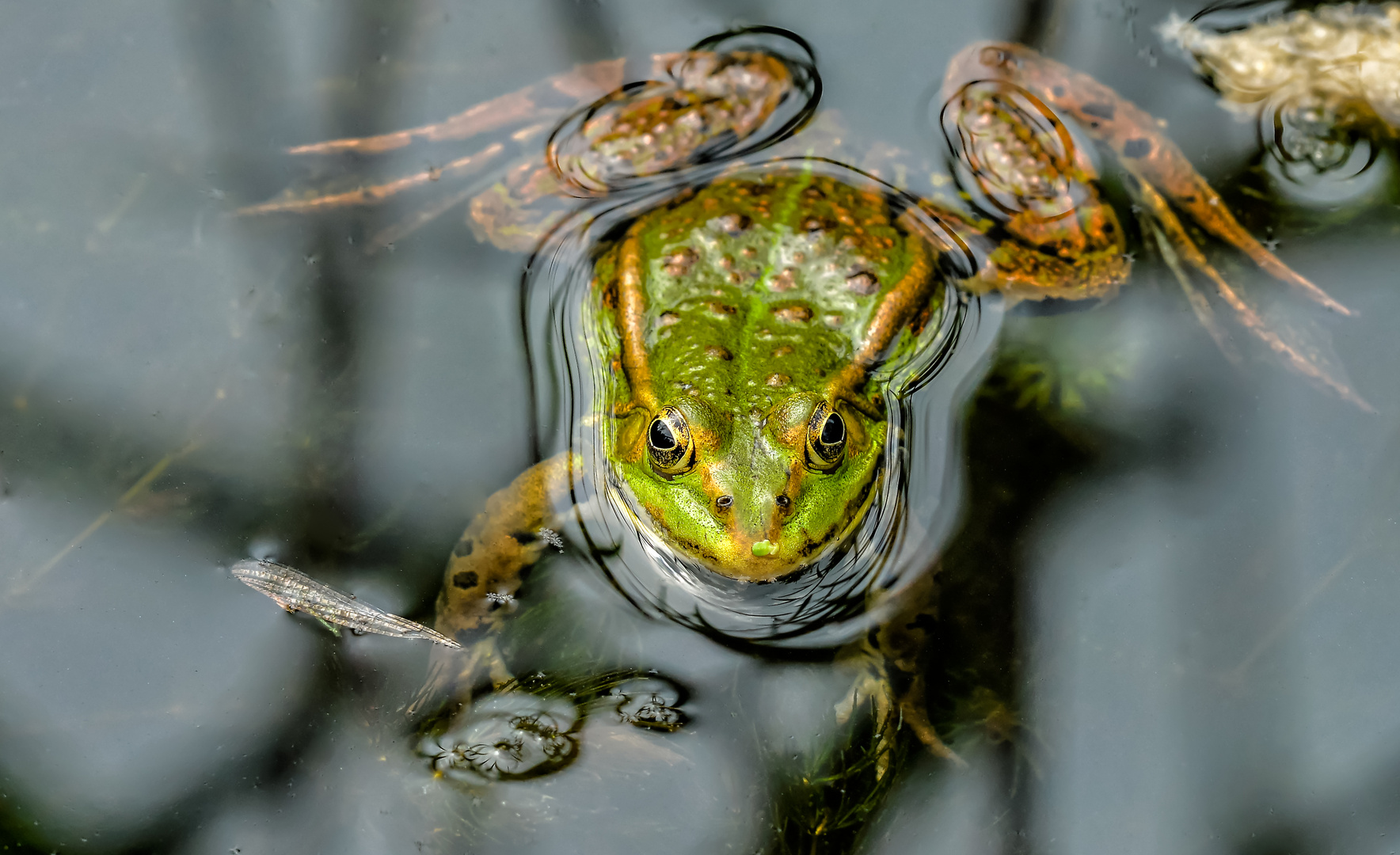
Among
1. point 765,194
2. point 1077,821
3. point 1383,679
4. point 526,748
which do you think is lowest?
point 526,748

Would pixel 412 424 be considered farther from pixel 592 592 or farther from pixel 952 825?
pixel 952 825

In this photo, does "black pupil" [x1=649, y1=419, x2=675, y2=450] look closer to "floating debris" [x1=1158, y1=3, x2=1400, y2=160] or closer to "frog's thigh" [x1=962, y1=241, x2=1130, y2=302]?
"frog's thigh" [x1=962, y1=241, x2=1130, y2=302]

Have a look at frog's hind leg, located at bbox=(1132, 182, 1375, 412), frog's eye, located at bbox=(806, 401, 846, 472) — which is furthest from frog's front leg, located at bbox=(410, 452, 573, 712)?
frog's hind leg, located at bbox=(1132, 182, 1375, 412)

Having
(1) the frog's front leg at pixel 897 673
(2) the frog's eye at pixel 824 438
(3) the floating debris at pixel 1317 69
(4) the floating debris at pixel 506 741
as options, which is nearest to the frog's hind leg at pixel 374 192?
(2) the frog's eye at pixel 824 438

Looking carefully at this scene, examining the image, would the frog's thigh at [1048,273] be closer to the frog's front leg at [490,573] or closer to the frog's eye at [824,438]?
the frog's eye at [824,438]

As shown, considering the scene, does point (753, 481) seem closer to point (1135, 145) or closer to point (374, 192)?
point (374, 192)

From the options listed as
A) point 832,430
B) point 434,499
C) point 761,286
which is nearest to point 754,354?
point 761,286

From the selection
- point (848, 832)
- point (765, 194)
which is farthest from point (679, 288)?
point (848, 832)
